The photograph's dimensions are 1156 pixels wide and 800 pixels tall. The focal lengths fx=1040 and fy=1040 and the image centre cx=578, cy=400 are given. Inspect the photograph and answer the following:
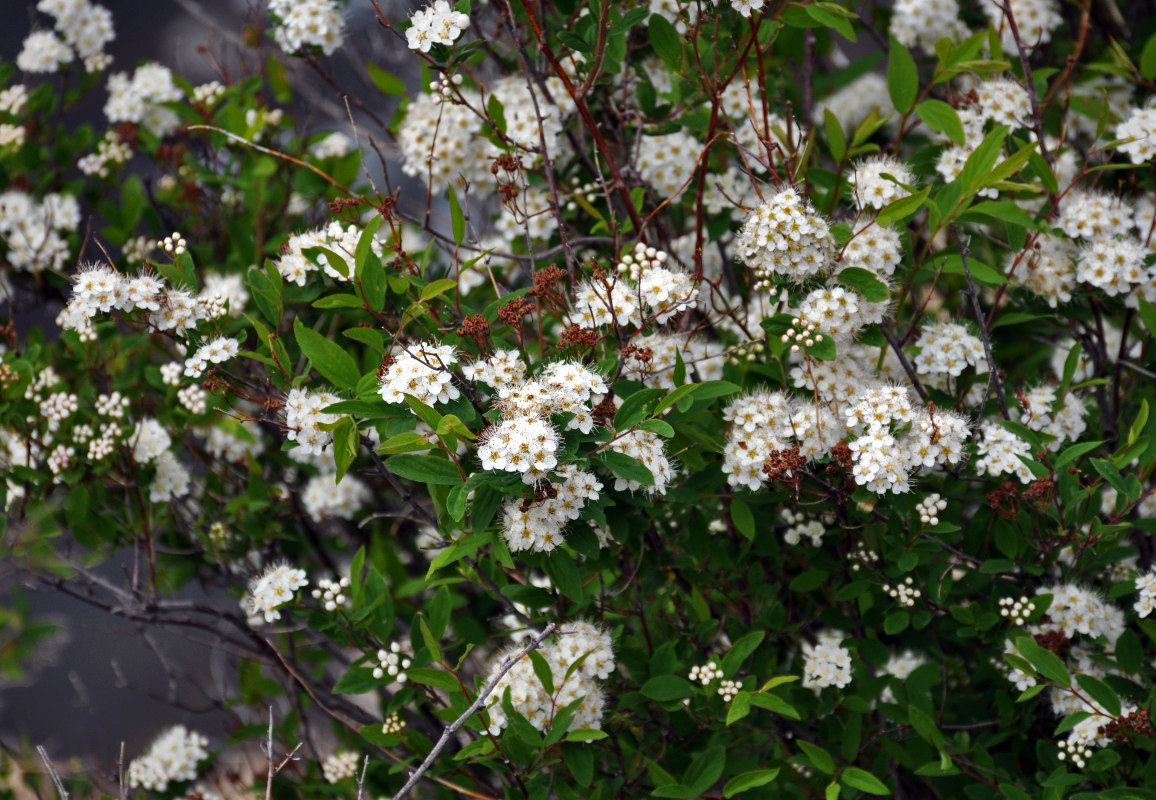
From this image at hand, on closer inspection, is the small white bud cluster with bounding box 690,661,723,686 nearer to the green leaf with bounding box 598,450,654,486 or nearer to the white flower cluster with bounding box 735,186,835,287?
the green leaf with bounding box 598,450,654,486

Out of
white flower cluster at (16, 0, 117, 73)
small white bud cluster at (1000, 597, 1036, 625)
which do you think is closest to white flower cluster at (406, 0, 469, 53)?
small white bud cluster at (1000, 597, 1036, 625)

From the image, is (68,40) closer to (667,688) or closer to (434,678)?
(434,678)

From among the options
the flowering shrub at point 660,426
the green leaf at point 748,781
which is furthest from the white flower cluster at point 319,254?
the green leaf at point 748,781

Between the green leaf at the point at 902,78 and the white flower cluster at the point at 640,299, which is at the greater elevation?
the green leaf at the point at 902,78

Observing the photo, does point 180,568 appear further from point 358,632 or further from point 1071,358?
point 1071,358

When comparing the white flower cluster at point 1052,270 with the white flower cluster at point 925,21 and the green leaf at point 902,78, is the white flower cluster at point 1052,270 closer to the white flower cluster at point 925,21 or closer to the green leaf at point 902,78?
the green leaf at point 902,78

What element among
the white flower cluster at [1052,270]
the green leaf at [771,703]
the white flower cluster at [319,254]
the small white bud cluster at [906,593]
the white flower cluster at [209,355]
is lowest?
the green leaf at [771,703]

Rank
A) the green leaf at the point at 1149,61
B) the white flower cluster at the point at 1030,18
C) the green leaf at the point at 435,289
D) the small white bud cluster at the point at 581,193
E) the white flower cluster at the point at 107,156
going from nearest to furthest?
the green leaf at the point at 435,289, the small white bud cluster at the point at 581,193, the green leaf at the point at 1149,61, the white flower cluster at the point at 1030,18, the white flower cluster at the point at 107,156

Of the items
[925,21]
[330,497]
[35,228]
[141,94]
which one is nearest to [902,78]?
[925,21]

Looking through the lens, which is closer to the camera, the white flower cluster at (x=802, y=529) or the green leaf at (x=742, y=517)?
the green leaf at (x=742, y=517)
